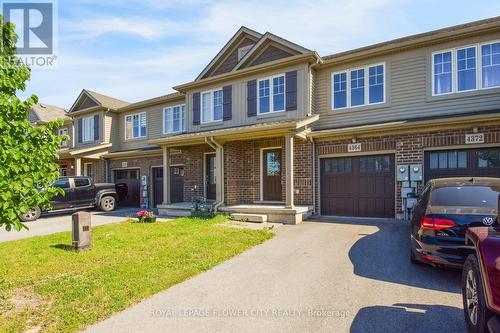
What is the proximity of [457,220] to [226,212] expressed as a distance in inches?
319

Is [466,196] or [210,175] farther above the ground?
[210,175]

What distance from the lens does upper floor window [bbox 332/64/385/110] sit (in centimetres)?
1102

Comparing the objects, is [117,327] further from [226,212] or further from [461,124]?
[461,124]

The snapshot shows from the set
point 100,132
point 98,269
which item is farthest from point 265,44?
point 100,132

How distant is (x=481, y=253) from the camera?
2.95 meters

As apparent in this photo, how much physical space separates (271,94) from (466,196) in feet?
28.5

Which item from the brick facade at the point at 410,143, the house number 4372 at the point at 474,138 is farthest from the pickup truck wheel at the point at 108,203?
the house number 4372 at the point at 474,138

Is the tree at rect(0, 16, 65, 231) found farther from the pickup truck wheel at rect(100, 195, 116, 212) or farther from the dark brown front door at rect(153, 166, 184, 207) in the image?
the pickup truck wheel at rect(100, 195, 116, 212)

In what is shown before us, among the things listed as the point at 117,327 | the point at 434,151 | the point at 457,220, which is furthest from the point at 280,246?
the point at 434,151

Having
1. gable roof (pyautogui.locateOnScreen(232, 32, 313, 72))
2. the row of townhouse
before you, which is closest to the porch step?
the row of townhouse

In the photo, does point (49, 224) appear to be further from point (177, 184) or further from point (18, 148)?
point (18, 148)

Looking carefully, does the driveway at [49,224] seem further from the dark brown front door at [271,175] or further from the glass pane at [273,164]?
the glass pane at [273,164]

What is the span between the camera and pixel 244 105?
1315cm

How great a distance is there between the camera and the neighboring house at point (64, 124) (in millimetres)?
19659
